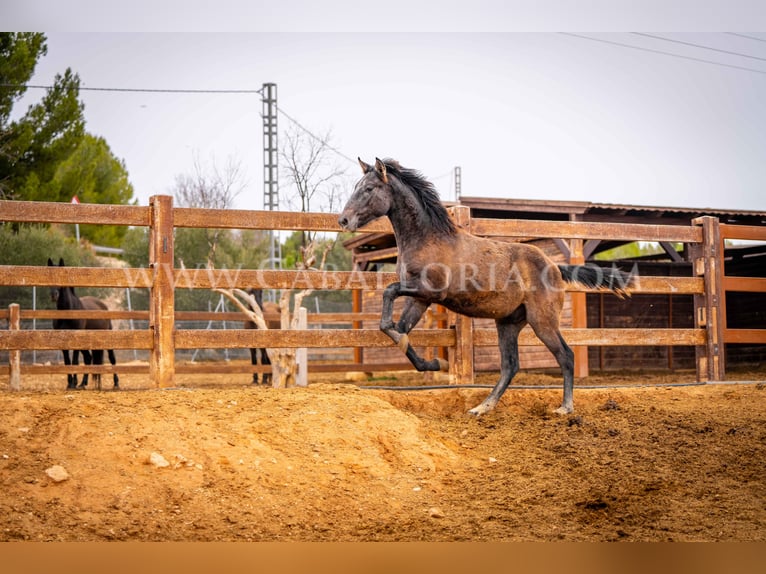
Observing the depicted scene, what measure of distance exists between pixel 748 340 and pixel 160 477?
7001 millimetres

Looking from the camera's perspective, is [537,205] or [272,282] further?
[537,205]

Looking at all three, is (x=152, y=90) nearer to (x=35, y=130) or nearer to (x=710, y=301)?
(x=35, y=130)

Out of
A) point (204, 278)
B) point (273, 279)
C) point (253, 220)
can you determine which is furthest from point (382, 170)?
point (204, 278)

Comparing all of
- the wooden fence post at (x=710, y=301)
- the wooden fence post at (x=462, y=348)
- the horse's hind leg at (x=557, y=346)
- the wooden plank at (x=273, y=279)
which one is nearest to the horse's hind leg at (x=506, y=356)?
the horse's hind leg at (x=557, y=346)

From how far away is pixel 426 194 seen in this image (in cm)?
636

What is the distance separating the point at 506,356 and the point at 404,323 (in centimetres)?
114

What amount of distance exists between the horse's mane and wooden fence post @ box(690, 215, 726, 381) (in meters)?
3.54

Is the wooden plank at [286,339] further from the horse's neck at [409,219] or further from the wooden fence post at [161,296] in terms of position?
the horse's neck at [409,219]

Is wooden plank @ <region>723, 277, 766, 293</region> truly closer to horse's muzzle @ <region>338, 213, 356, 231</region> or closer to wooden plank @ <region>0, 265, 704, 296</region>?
wooden plank @ <region>0, 265, 704, 296</region>

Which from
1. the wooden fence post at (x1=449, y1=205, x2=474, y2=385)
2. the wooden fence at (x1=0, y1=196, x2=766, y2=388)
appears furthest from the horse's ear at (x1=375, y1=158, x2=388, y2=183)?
the wooden fence post at (x1=449, y1=205, x2=474, y2=385)

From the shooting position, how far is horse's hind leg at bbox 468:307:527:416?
629 centimetres

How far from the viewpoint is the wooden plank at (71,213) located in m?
5.92

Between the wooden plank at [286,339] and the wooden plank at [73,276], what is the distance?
60cm
